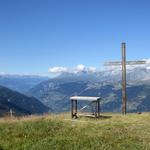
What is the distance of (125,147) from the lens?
2022 centimetres

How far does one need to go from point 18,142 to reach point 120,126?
31.9 ft

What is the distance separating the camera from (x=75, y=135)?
23922 millimetres

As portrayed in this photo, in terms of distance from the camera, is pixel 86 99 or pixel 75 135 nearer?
pixel 75 135

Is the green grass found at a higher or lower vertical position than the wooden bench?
lower

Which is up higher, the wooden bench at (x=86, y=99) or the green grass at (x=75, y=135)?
the wooden bench at (x=86, y=99)

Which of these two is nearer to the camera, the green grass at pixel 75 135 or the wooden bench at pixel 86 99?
the green grass at pixel 75 135

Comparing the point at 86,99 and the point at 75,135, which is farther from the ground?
the point at 86,99

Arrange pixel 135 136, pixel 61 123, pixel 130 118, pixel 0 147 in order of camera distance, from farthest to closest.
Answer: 1. pixel 130 118
2. pixel 61 123
3. pixel 135 136
4. pixel 0 147

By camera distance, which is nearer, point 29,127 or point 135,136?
point 135,136

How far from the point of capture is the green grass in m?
20.2

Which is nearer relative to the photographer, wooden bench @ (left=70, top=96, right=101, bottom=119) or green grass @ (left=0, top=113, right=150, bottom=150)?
green grass @ (left=0, top=113, right=150, bottom=150)

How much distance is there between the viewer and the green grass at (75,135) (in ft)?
66.4

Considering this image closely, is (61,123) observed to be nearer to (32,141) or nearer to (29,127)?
(29,127)

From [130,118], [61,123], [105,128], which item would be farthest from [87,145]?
[130,118]
